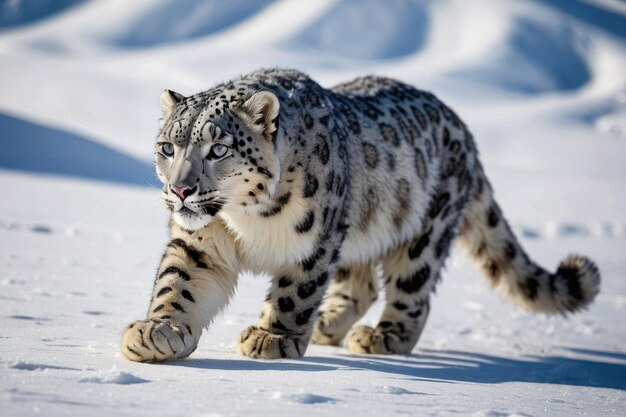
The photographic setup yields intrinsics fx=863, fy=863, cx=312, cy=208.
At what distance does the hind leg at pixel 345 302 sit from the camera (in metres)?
5.89

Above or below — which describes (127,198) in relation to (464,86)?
above

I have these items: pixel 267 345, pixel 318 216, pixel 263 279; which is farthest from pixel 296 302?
pixel 263 279

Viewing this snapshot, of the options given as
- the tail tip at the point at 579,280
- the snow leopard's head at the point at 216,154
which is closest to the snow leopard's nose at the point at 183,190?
the snow leopard's head at the point at 216,154

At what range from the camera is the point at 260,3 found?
184 feet

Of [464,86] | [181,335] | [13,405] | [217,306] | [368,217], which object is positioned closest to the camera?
[13,405]

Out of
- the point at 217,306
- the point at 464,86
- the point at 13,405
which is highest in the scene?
the point at 13,405

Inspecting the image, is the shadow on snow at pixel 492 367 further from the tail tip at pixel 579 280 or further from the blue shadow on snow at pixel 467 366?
the tail tip at pixel 579 280

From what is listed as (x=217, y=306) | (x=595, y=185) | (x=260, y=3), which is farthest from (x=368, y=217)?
(x=260, y=3)

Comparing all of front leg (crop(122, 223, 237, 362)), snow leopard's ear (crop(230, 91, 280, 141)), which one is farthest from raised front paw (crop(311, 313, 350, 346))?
snow leopard's ear (crop(230, 91, 280, 141))

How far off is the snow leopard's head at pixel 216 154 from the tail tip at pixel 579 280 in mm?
2931

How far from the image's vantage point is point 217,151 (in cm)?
418

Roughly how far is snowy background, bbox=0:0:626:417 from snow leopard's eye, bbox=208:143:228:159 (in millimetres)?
988

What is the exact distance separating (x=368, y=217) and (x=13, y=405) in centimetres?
Answer: 318

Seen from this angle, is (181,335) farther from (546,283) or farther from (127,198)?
(127,198)
